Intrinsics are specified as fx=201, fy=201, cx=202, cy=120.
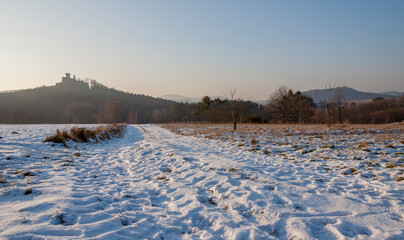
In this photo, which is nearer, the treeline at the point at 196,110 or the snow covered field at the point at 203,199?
the snow covered field at the point at 203,199

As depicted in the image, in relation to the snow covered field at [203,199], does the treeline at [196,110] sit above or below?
above

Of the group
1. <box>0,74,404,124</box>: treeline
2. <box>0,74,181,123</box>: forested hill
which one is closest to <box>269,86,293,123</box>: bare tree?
<box>0,74,404,124</box>: treeline

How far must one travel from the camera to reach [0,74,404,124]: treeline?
41906mm

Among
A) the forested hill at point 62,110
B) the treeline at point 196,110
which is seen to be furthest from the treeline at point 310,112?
the forested hill at point 62,110

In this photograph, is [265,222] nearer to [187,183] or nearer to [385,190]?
[187,183]

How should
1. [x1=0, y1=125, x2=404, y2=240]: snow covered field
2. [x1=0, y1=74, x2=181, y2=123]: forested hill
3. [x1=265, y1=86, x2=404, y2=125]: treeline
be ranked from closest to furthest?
1. [x1=0, y1=125, x2=404, y2=240]: snow covered field
2. [x1=265, y1=86, x2=404, y2=125]: treeline
3. [x1=0, y1=74, x2=181, y2=123]: forested hill

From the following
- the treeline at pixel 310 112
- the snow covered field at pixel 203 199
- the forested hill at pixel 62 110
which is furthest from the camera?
the forested hill at pixel 62 110

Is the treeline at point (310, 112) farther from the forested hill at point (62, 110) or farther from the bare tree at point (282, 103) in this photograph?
the forested hill at point (62, 110)

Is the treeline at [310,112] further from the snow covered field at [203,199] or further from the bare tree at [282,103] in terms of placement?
the snow covered field at [203,199]

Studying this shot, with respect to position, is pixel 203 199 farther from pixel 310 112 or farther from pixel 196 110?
pixel 310 112

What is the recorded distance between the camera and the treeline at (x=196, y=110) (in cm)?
4191

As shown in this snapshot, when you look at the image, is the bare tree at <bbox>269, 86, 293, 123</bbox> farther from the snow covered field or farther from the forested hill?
the forested hill

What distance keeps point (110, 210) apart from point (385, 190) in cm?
491

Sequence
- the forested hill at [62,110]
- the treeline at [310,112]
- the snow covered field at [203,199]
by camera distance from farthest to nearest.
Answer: the forested hill at [62,110] → the treeline at [310,112] → the snow covered field at [203,199]
